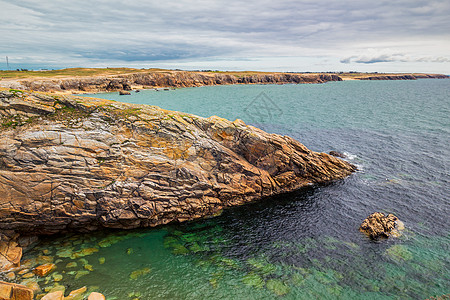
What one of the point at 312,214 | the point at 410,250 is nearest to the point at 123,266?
the point at 312,214

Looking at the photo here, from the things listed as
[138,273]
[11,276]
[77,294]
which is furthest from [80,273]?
[11,276]

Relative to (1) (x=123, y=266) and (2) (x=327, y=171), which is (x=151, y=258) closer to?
(1) (x=123, y=266)

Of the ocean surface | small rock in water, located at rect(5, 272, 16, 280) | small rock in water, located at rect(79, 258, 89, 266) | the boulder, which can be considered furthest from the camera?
the boulder

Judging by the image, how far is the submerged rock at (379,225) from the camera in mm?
24656

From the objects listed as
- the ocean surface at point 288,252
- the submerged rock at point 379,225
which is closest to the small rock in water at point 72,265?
the ocean surface at point 288,252

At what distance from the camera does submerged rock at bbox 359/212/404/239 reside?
2466cm

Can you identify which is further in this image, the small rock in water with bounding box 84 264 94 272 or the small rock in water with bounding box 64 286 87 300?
the small rock in water with bounding box 84 264 94 272

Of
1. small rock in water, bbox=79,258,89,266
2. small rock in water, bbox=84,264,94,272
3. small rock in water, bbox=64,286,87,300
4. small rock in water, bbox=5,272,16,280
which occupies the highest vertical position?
small rock in water, bbox=5,272,16,280

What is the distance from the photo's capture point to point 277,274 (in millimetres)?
20062

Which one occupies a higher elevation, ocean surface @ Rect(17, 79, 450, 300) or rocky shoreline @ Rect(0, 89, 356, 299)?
rocky shoreline @ Rect(0, 89, 356, 299)

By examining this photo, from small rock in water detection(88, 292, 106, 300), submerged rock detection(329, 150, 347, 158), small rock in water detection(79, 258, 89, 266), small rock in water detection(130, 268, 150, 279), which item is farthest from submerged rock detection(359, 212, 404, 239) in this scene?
small rock in water detection(79, 258, 89, 266)

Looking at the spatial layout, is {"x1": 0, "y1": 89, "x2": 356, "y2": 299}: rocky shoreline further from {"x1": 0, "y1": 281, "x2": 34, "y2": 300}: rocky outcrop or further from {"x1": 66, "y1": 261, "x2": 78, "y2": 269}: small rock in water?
{"x1": 0, "y1": 281, "x2": 34, "y2": 300}: rocky outcrop

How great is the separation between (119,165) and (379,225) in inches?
1029

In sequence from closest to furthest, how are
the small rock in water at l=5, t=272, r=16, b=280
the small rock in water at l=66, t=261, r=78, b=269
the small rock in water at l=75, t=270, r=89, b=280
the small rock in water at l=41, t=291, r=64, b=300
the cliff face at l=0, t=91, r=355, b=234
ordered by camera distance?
the small rock in water at l=41, t=291, r=64, b=300, the small rock in water at l=5, t=272, r=16, b=280, the small rock in water at l=75, t=270, r=89, b=280, the small rock in water at l=66, t=261, r=78, b=269, the cliff face at l=0, t=91, r=355, b=234
